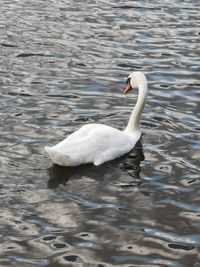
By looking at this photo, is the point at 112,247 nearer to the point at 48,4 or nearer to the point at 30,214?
the point at 30,214

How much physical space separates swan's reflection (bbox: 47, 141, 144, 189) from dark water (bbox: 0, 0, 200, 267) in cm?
2

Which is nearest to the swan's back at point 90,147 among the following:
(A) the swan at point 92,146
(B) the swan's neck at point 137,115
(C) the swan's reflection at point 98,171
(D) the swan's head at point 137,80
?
(A) the swan at point 92,146

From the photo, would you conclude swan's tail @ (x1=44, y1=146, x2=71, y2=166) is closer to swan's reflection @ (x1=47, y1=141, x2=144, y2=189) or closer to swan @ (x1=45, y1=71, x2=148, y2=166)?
swan @ (x1=45, y1=71, x2=148, y2=166)

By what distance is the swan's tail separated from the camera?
37.7 ft

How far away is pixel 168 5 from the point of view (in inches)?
969

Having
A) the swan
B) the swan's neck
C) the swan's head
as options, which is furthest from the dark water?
the swan's head

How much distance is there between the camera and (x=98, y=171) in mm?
12094

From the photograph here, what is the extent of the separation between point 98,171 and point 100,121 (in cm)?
235

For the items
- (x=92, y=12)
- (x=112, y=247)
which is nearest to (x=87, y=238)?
(x=112, y=247)

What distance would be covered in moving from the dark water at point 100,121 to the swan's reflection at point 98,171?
19 mm

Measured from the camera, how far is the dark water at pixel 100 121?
9.65 meters

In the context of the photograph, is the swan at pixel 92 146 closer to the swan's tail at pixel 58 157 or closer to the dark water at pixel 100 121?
the swan's tail at pixel 58 157

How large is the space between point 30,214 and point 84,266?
1.57 meters

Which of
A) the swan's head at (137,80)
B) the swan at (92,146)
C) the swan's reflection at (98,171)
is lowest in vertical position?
the swan's reflection at (98,171)
